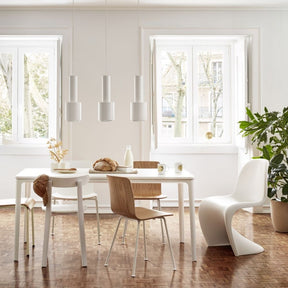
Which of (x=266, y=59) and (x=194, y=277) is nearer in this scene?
(x=194, y=277)

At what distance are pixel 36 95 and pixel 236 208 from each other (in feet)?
12.2

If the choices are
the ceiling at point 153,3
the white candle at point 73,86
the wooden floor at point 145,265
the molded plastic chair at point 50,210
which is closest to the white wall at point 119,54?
the ceiling at point 153,3

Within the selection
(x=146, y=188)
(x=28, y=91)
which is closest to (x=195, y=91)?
(x=146, y=188)

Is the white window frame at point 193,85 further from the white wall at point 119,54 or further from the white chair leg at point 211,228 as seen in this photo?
the white chair leg at point 211,228

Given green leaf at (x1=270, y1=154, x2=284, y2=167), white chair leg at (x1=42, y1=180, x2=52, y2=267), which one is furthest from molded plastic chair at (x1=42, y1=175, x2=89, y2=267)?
green leaf at (x1=270, y1=154, x2=284, y2=167)

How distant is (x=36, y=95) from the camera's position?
6.84m

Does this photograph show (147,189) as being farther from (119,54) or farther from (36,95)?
(36,95)

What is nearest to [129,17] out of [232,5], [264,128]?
[232,5]

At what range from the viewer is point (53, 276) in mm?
3674

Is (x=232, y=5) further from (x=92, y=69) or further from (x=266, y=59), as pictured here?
(x=92, y=69)

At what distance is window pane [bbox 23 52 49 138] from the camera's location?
6.80m

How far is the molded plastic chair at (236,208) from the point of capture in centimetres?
429

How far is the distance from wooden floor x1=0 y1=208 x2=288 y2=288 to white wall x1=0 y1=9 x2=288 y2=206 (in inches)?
58.3

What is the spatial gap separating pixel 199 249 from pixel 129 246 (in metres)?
0.67
